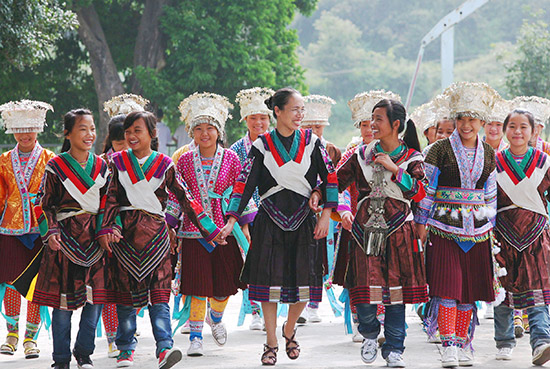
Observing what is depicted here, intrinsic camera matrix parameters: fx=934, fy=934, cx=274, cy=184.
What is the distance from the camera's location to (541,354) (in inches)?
247

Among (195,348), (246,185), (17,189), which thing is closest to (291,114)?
(246,185)

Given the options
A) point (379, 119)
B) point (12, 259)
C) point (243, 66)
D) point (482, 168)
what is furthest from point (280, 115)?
point (243, 66)

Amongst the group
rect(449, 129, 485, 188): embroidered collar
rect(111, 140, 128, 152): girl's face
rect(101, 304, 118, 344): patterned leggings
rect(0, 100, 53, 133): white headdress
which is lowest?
rect(101, 304, 118, 344): patterned leggings

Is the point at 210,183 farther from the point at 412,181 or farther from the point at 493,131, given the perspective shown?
the point at 493,131

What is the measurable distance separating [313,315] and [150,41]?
1457 centimetres

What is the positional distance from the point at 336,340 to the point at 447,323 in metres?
1.58

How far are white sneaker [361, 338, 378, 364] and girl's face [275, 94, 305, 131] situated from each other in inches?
60.9

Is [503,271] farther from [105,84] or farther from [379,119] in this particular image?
[105,84]

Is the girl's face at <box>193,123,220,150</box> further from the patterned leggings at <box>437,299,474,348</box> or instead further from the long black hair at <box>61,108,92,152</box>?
the patterned leggings at <box>437,299,474,348</box>

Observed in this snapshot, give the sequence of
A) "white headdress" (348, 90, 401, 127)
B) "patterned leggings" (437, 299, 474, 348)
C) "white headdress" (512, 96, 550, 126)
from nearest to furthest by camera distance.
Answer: "patterned leggings" (437, 299, 474, 348), "white headdress" (348, 90, 401, 127), "white headdress" (512, 96, 550, 126)

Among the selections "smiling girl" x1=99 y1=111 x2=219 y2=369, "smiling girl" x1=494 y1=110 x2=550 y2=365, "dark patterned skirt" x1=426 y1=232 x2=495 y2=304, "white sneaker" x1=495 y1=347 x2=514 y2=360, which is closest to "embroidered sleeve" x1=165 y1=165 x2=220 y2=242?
"smiling girl" x1=99 y1=111 x2=219 y2=369

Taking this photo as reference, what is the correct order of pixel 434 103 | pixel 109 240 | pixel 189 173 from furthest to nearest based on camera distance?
pixel 434 103
pixel 189 173
pixel 109 240

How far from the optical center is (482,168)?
6363mm

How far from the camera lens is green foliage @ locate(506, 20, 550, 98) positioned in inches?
1033
